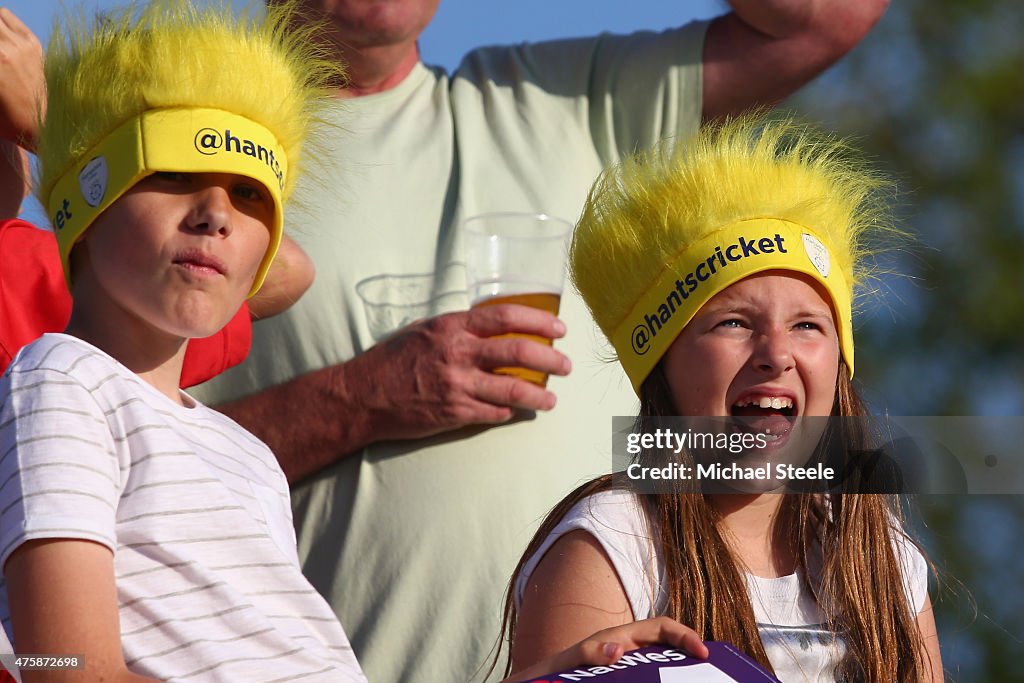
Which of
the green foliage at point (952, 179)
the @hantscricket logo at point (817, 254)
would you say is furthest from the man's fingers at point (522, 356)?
the green foliage at point (952, 179)

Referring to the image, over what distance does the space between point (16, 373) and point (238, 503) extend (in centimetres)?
38

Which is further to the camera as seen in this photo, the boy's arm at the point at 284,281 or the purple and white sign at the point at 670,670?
the boy's arm at the point at 284,281

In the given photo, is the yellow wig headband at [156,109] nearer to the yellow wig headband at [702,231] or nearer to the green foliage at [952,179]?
the yellow wig headband at [702,231]

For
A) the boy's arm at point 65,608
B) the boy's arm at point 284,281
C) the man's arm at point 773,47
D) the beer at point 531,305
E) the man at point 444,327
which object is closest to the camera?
the boy's arm at point 65,608

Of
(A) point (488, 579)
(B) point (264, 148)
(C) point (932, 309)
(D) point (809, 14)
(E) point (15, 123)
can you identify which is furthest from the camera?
(C) point (932, 309)

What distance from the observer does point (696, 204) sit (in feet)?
9.25

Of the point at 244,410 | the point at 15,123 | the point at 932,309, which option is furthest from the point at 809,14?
the point at 932,309

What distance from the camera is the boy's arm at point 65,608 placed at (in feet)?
6.07

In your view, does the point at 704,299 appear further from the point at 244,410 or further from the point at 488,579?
the point at 244,410

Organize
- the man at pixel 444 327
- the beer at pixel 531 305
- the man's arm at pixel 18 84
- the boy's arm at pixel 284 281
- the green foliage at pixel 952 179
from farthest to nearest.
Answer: the green foliage at pixel 952 179, the beer at pixel 531 305, the man at pixel 444 327, the boy's arm at pixel 284 281, the man's arm at pixel 18 84

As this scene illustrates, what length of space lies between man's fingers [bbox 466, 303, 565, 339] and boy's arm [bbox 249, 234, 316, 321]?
0.39 meters

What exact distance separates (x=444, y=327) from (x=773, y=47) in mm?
1149

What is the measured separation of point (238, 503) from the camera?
2205 millimetres

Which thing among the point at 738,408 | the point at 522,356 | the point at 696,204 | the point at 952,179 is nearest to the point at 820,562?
the point at 738,408
